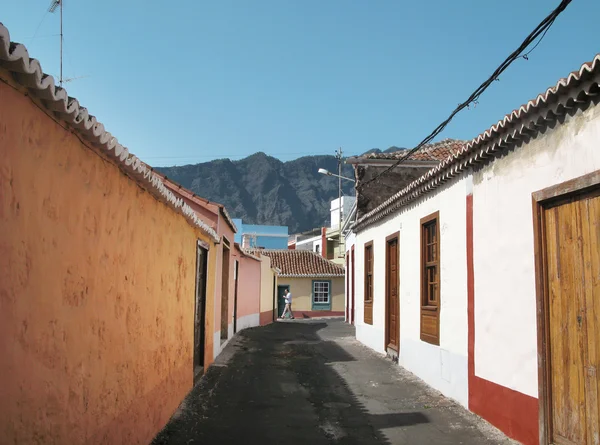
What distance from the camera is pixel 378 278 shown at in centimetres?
1389

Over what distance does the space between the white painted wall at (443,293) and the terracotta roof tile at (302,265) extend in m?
23.3

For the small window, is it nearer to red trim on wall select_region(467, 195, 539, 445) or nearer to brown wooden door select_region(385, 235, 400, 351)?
brown wooden door select_region(385, 235, 400, 351)

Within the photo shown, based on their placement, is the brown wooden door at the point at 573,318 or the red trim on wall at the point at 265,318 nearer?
the brown wooden door at the point at 573,318

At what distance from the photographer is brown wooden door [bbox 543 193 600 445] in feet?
15.5

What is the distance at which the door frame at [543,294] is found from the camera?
528 centimetres

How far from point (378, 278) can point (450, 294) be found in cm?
549

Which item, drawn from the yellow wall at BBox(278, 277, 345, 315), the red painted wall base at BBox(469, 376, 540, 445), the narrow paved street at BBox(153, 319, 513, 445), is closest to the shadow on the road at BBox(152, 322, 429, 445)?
the narrow paved street at BBox(153, 319, 513, 445)

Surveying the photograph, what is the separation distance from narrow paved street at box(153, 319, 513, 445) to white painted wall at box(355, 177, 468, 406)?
319 millimetres

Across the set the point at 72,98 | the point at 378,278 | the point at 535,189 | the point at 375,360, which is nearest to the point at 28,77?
the point at 72,98

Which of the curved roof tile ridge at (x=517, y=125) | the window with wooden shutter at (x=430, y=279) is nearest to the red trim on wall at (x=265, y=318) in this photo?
the window with wooden shutter at (x=430, y=279)

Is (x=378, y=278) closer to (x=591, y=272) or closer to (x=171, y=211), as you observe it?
(x=171, y=211)

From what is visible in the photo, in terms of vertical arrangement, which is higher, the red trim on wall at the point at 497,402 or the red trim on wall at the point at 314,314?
the red trim on wall at the point at 497,402

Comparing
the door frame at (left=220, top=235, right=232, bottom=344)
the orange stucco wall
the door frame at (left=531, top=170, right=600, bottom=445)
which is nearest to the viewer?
the orange stucco wall

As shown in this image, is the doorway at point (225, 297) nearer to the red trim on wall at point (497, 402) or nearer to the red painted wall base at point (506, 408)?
the red trim on wall at point (497, 402)
